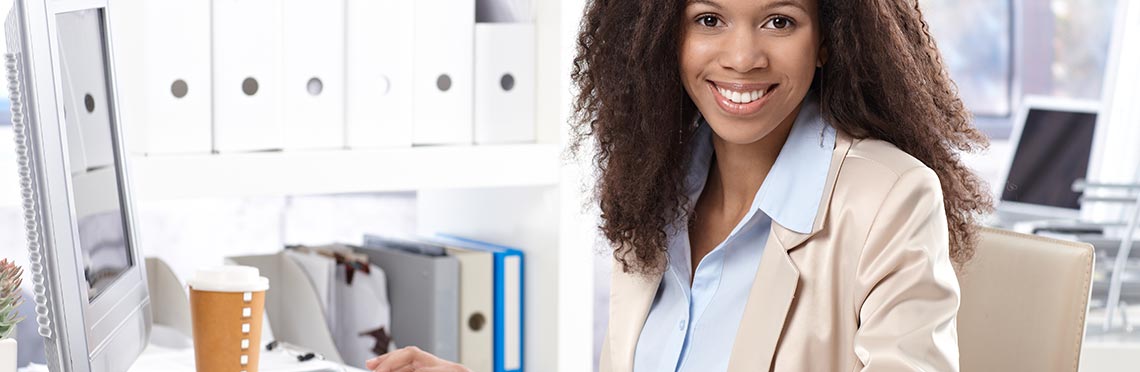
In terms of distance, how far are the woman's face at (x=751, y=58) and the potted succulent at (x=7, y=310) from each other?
2.15ft

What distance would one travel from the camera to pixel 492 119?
1.75 metres

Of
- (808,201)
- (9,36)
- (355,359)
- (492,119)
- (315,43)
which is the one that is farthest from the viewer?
(355,359)

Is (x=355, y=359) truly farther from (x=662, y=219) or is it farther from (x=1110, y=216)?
(x=1110, y=216)

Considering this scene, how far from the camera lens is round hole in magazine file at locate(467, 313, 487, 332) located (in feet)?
6.15

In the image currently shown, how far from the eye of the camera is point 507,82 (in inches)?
69.5

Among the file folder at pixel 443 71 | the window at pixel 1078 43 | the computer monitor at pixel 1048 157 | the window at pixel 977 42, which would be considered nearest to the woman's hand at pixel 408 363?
the file folder at pixel 443 71

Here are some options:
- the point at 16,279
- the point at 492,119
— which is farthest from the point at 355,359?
the point at 16,279

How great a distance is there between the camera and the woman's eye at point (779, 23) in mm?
1192

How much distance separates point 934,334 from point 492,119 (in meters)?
0.81

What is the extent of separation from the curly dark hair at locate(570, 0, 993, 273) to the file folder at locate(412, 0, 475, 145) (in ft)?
0.85

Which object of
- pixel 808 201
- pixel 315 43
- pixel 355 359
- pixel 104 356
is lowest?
pixel 355 359

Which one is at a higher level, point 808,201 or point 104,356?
point 808,201

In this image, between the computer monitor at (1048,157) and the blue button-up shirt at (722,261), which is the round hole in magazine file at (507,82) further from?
the computer monitor at (1048,157)

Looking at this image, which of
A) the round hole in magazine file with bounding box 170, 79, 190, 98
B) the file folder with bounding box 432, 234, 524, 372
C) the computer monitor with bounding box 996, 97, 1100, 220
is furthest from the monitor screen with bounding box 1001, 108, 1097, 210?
the round hole in magazine file with bounding box 170, 79, 190, 98
